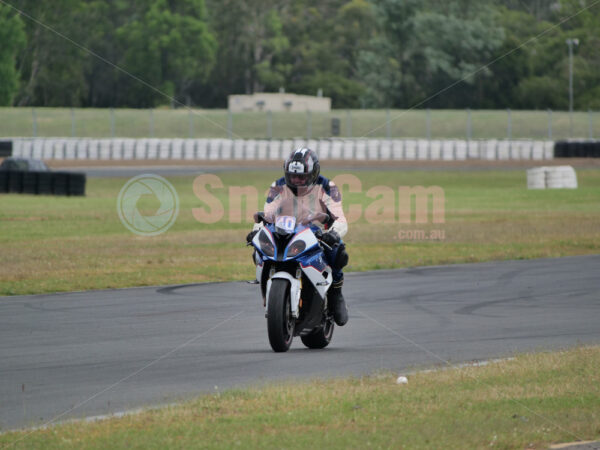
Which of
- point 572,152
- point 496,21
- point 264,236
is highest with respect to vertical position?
point 496,21

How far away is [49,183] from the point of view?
120ft

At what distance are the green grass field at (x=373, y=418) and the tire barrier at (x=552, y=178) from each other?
32710 millimetres

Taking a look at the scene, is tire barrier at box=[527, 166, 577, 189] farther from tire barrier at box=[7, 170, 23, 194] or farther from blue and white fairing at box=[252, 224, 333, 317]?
blue and white fairing at box=[252, 224, 333, 317]

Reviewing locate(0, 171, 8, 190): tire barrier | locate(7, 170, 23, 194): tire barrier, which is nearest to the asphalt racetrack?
locate(7, 170, 23, 194): tire barrier

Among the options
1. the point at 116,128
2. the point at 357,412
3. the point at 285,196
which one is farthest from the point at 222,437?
the point at 116,128

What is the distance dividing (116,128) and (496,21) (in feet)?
126

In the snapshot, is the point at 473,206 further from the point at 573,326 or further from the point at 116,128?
the point at 116,128

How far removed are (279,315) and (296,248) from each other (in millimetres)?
574

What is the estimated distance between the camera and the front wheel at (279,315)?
8.76 m

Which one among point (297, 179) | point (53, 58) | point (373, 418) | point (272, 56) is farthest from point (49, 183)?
point (272, 56)

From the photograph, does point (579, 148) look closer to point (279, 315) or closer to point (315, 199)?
Result: point (315, 199)

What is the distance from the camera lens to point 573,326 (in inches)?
428

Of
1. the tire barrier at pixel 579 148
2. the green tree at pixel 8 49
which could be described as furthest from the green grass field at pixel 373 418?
the green tree at pixel 8 49

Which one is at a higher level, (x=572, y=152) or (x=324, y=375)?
(x=572, y=152)
